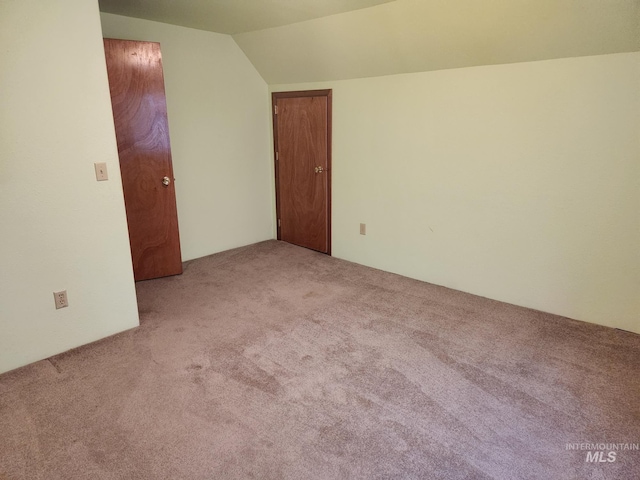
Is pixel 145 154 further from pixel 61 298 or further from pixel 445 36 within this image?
pixel 445 36

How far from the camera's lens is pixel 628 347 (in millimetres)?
2574

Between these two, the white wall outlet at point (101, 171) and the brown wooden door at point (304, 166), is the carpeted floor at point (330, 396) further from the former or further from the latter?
the brown wooden door at point (304, 166)

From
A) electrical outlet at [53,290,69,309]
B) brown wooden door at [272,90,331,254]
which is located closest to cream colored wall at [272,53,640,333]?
brown wooden door at [272,90,331,254]

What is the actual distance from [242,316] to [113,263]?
1002mm

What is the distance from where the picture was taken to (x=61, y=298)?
2549 millimetres

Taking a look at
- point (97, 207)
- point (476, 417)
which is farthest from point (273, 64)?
point (476, 417)

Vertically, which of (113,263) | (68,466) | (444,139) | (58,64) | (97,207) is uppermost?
(58,64)

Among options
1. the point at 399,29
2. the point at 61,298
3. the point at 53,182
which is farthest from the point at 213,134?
the point at 61,298

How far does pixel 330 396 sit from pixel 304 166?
114 inches

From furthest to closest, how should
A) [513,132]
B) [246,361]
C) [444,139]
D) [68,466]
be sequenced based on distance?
[444,139] → [513,132] → [246,361] → [68,466]

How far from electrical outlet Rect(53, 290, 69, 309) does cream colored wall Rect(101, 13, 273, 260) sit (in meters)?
1.68

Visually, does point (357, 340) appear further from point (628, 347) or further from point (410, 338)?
point (628, 347)

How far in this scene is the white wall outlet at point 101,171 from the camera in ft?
8.43

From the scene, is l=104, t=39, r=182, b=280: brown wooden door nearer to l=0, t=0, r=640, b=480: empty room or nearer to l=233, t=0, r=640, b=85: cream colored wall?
l=0, t=0, r=640, b=480: empty room
